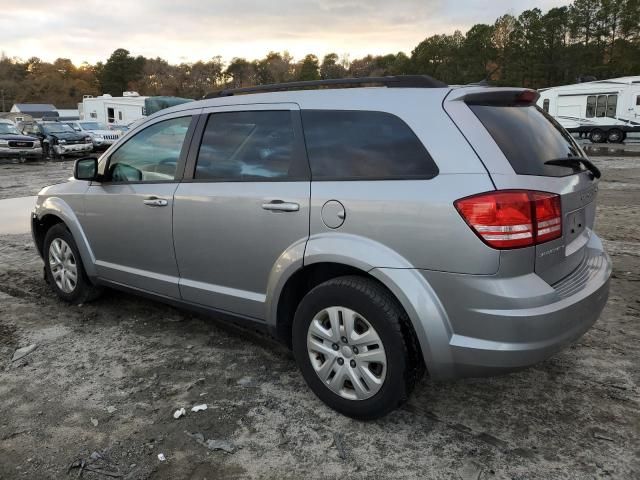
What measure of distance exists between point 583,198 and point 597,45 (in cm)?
6843

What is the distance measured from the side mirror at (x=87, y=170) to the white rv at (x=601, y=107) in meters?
30.0

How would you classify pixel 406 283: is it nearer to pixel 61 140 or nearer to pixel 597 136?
pixel 61 140

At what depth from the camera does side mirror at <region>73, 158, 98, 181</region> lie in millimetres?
4379

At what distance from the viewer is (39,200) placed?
501cm

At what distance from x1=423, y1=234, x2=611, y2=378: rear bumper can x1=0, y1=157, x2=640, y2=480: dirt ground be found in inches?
19.5

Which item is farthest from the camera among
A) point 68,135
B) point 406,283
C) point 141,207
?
point 68,135

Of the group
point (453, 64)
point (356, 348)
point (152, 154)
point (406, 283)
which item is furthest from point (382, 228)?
point (453, 64)

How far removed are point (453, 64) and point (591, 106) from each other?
1858 inches

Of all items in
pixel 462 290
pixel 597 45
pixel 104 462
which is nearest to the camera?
pixel 462 290

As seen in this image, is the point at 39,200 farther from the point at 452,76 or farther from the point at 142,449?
the point at 452,76

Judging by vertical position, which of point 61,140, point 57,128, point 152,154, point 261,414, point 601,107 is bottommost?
point 261,414

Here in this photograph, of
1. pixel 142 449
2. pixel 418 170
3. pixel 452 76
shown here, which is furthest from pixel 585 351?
pixel 452 76

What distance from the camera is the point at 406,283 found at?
2.66m

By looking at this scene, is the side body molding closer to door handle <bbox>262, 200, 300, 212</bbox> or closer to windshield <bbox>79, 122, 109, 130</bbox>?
door handle <bbox>262, 200, 300, 212</bbox>
